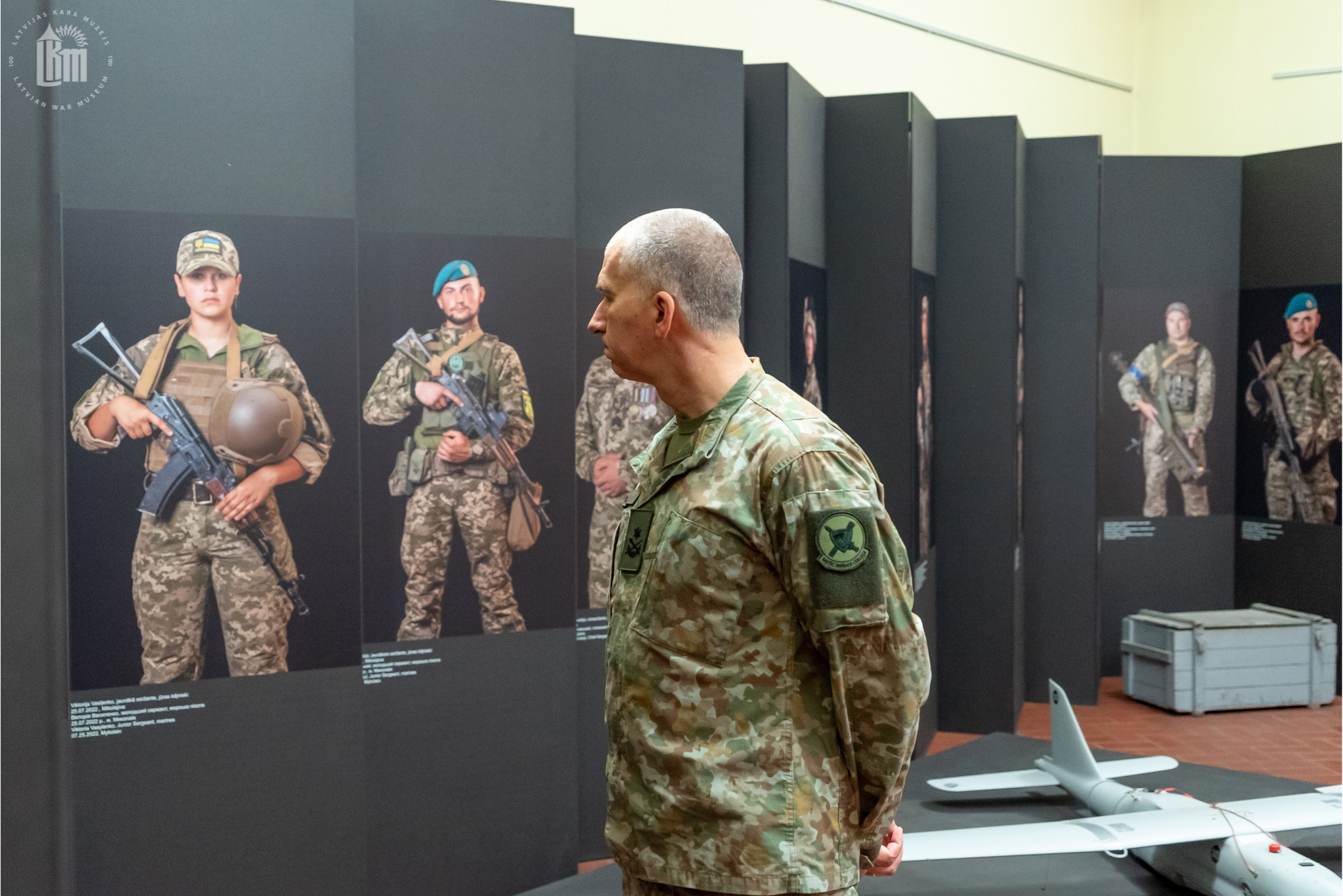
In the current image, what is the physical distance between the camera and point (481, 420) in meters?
4.38

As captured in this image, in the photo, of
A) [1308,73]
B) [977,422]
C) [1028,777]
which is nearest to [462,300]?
[1028,777]

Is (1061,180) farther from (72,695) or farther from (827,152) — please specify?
(72,695)

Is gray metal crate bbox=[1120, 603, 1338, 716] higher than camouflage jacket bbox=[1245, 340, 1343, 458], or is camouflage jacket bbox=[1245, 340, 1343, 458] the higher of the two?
camouflage jacket bbox=[1245, 340, 1343, 458]

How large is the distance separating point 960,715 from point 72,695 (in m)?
5.22

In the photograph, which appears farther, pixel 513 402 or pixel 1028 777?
pixel 1028 777

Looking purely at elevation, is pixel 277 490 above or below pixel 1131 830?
above

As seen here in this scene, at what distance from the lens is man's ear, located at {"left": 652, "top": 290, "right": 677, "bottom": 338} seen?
195 centimetres

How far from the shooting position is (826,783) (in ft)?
6.30

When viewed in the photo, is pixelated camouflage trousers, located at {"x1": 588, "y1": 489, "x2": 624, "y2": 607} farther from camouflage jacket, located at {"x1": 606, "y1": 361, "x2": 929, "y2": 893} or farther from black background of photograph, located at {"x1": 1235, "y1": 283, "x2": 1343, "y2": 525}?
black background of photograph, located at {"x1": 1235, "y1": 283, "x2": 1343, "y2": 525}

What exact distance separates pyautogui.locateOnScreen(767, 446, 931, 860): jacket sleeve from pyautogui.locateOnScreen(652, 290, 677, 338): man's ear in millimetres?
338

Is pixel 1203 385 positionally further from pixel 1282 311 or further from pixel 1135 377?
pixel 1282 311

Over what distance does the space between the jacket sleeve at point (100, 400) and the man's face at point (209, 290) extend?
7.7 inches

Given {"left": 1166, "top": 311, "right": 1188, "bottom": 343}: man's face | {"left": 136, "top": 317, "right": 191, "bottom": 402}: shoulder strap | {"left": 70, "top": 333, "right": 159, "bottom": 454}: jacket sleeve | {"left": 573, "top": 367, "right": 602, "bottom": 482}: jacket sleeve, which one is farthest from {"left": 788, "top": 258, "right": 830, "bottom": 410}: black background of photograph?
{"left": 1166, "top": 311, "right": 1188, "bottom": 343}: man's face

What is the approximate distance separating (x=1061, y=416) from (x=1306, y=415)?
1945 millimetres
